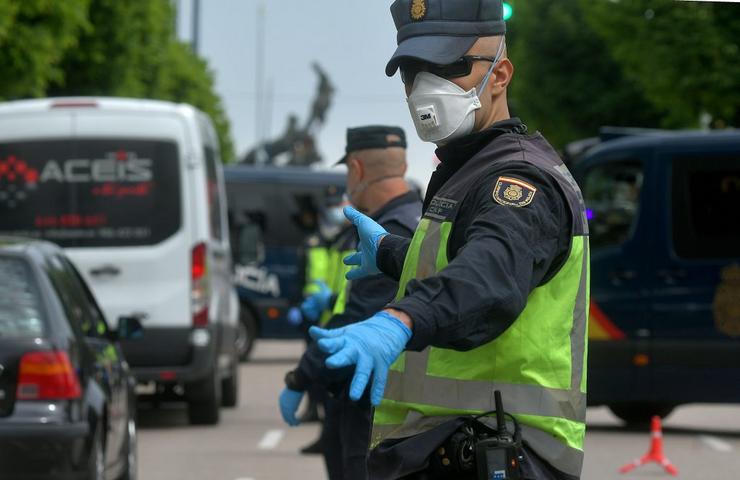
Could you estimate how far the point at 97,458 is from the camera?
8.38 meters

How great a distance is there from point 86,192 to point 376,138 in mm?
7829

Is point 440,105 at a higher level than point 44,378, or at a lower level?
higher

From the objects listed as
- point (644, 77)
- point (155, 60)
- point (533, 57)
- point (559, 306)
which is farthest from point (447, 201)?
point (533, 57)

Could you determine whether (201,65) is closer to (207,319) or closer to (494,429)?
(207,319)

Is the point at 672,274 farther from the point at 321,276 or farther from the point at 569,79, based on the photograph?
the point at 569,79

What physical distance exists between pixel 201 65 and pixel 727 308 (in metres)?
50.4

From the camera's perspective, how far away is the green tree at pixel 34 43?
25359mm

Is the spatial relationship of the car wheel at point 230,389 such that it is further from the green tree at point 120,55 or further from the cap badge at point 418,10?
the green tree at point 120,55

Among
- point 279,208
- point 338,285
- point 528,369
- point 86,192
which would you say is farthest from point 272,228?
point 528,369

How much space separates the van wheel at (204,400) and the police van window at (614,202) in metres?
3.26

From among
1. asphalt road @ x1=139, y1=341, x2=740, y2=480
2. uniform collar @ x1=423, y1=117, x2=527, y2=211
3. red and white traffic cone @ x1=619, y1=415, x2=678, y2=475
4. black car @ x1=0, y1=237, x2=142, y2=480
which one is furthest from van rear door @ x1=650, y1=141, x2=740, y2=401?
uniform collar @ x1=423, y1=117, x2=527, y2=211

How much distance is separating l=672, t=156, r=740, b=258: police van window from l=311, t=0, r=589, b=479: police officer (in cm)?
1100

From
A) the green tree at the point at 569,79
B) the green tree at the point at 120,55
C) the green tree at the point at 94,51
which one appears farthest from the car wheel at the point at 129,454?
the green tree at the point at 569,79

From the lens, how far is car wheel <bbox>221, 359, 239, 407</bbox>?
1716cm
